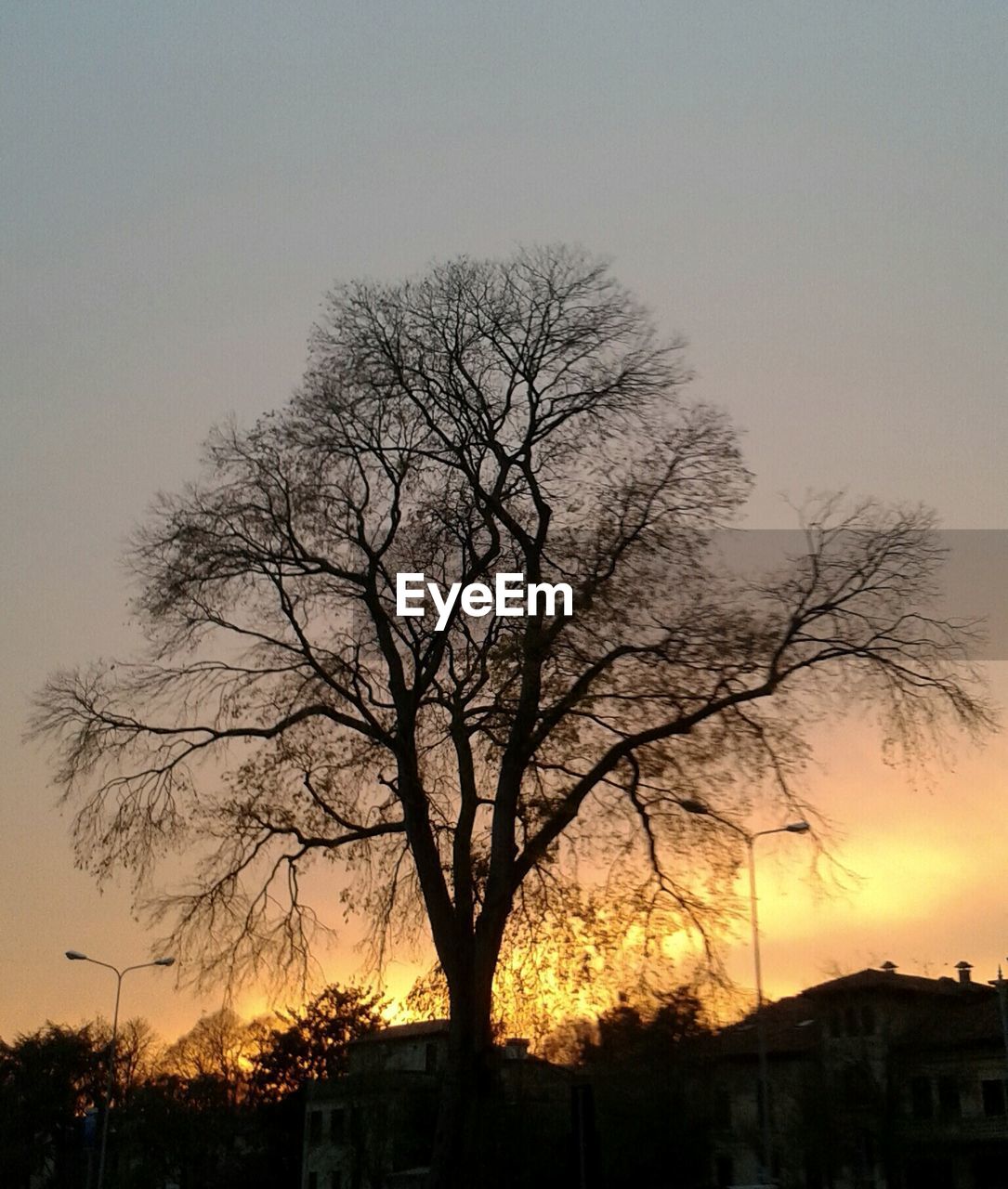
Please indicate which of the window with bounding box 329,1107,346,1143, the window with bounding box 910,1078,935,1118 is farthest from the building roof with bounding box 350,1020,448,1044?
the window with bounding box 910,1078,935,1118

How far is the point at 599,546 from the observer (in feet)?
72.9

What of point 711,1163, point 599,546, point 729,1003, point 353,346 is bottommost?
point 711,1163

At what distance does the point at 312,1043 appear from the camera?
84312 millimetres

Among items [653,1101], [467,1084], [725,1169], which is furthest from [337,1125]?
[467,1084]

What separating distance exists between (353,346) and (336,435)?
156cm

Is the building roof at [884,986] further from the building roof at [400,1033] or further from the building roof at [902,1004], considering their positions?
the building roof at [400,1033]

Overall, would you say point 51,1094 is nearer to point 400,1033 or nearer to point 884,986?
point 400,1033

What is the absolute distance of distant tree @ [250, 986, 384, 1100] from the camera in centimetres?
8250

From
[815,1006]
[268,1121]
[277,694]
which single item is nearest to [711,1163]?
[815,1006]

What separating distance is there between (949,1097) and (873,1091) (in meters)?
10.8

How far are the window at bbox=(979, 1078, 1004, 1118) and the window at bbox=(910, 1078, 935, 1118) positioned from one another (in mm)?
2147

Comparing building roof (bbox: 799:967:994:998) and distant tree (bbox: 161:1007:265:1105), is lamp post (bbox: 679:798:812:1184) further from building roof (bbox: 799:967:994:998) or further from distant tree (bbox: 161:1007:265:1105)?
distant tree (bbox: 161:1007:265:1105)

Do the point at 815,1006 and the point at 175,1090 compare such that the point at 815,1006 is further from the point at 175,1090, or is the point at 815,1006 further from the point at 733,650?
the point at 733,650

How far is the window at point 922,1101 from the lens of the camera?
58188mm
